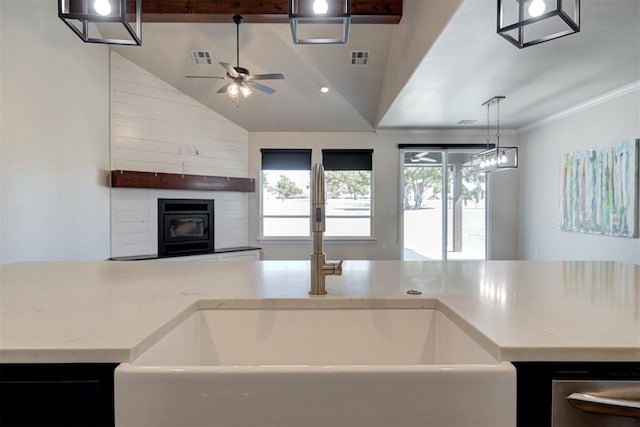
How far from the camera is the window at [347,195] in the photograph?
6.22m

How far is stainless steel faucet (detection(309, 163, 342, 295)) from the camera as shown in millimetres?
1047

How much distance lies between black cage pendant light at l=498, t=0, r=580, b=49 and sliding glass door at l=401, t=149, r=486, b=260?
3.50 m

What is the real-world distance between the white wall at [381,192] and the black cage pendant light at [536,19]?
11.2 ft

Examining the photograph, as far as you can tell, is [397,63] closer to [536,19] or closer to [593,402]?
[536,19]

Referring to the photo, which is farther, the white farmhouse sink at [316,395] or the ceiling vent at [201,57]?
the ceiling vent at [201,57]

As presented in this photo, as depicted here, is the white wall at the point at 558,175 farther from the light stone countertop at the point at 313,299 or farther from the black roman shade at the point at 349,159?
the light stone countertop at the point at 313,299

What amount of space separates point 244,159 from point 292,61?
6.94 ft

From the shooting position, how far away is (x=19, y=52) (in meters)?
3.01

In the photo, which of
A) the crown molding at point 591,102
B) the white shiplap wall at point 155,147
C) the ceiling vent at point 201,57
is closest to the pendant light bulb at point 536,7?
the crown molding at point 591,102

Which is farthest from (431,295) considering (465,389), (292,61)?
(292,61)

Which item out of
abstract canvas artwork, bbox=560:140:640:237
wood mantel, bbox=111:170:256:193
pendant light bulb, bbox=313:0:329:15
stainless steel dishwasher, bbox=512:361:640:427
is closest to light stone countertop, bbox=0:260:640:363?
stainless steel dishwasher, bbox=512:361:640:427

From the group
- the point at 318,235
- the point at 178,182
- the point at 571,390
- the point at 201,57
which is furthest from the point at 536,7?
the point at 178,182

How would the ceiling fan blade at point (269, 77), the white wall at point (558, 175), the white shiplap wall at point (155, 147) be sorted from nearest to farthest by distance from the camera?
the ceiling fan blade at point (269, 77) < the white wall at point (558, 175) < the white shiplap wall at point (155, 147)

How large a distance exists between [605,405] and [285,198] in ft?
19.1
